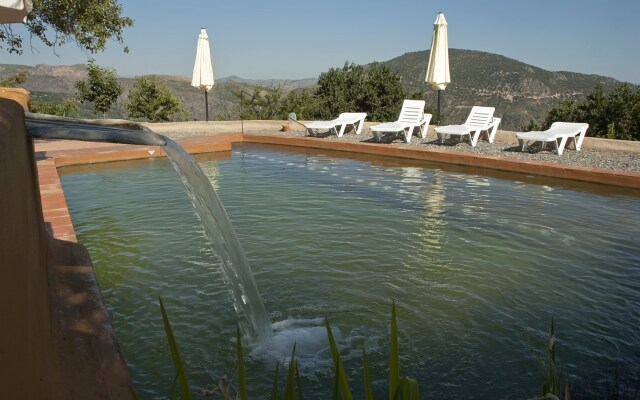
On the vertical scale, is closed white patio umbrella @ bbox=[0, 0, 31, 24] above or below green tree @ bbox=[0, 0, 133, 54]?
below

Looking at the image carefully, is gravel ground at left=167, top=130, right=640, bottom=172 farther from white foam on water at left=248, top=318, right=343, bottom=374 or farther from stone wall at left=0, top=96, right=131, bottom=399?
stone wall at left=0, top=96, right=131, bottom=399

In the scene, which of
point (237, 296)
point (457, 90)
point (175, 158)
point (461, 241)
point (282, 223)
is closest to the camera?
point (175, 158)

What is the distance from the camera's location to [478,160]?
9797 mm

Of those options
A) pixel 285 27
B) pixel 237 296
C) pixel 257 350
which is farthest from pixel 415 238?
pixel 285 27

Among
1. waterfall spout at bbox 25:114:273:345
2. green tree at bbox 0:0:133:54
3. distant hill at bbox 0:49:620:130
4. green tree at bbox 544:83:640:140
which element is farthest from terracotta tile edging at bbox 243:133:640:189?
distant hill at bbox 0:49:620:130

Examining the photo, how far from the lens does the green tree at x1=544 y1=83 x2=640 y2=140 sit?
12930 millimetres

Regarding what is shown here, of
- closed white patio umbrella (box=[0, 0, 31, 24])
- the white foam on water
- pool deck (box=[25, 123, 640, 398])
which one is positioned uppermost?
closed white patio umbrella (box=[0, 0, 31, 24])

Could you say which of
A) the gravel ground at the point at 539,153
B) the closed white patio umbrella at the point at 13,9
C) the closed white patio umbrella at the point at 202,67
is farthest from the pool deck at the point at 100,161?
the closed white patio umbrella at the point at 202,67

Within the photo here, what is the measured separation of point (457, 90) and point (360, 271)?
4965 centimetres

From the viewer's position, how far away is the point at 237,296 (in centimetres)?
388

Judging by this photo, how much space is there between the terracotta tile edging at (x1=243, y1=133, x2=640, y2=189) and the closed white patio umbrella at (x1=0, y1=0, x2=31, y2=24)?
755 cm

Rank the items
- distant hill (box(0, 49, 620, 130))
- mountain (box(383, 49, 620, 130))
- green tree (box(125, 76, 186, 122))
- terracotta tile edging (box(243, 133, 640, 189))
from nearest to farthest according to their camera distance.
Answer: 1. terracotta tile edging (box(243, 133, 640, 189))
2. green tree (box(125, 76, 186, 122))
3. distant hill (box(0, 49, 620, 130))
4. mountain (box(383, 49, 620, 130))

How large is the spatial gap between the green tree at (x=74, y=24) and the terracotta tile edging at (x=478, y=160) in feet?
12.9

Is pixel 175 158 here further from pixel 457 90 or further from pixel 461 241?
pixel 457 90
